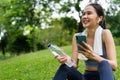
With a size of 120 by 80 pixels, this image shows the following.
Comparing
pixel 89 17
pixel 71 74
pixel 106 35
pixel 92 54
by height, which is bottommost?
pixel 71 74

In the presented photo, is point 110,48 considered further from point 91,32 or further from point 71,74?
point 71,74

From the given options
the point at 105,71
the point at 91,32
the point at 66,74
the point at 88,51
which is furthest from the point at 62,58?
the point at 105,71

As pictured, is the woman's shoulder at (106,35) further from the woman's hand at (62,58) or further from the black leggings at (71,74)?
the woman's hand at (62,58)

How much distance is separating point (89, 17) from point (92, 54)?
63cm

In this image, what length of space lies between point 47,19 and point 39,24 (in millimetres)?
1610

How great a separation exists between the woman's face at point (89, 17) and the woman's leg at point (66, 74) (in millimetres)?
710

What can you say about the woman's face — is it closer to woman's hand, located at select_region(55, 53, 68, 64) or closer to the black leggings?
woman's hand, located at select_region(55, 53, 68, 64)

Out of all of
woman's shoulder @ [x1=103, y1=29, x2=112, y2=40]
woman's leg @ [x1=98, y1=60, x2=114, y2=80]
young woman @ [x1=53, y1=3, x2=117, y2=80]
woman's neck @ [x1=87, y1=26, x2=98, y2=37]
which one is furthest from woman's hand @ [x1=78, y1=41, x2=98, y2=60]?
woman's neck @ [x1=87, y1=26, x2=98, y2=37]

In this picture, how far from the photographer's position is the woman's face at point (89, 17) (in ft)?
15.9

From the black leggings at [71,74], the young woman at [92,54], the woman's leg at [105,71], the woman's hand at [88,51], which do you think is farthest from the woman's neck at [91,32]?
the woman's leg at [105,71]

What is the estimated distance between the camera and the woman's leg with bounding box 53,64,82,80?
4.62 metres

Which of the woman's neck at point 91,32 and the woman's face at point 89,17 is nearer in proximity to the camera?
the woman's face at point 89,17

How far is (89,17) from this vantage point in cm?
484

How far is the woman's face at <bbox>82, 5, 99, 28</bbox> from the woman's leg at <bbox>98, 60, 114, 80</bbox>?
0.79 meters
